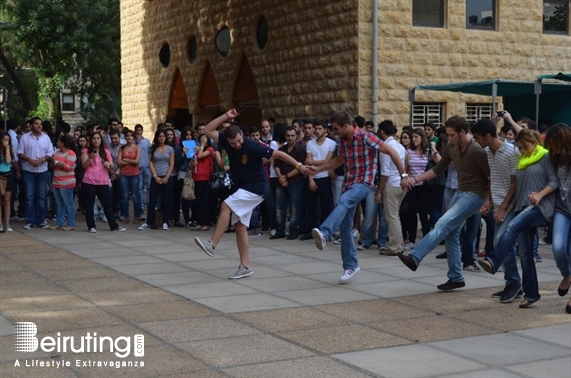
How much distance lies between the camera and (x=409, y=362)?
669 centimetres

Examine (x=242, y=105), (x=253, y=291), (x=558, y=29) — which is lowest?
(x=253, y=291)

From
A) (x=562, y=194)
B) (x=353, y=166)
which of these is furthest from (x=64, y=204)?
(x=562, y=194)

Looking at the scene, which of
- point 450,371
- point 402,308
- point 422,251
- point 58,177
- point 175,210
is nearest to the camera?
point 450,371

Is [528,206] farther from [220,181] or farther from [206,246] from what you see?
[220,181]

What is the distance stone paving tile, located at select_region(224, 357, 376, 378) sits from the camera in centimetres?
634

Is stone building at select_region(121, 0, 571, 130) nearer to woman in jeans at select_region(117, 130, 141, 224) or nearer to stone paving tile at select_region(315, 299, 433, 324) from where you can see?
woman in jeans at select_region(117, 130, 141, 224)

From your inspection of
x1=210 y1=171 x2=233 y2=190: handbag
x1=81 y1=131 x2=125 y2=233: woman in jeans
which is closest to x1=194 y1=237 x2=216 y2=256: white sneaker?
x1=210 y1=171 x2=233 y2=190: handbag

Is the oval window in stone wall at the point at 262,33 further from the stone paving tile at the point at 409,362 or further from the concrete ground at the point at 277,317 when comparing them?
the stone paving tile at the point at 409,362

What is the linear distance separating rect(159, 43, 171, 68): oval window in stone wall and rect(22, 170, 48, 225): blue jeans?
15423 mm

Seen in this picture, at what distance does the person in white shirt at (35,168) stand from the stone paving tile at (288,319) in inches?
370

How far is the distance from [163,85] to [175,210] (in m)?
15.4

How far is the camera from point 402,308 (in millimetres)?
8852

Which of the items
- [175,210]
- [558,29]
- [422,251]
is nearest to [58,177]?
[175,210]

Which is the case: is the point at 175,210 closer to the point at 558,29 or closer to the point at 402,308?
the point at 402,308
